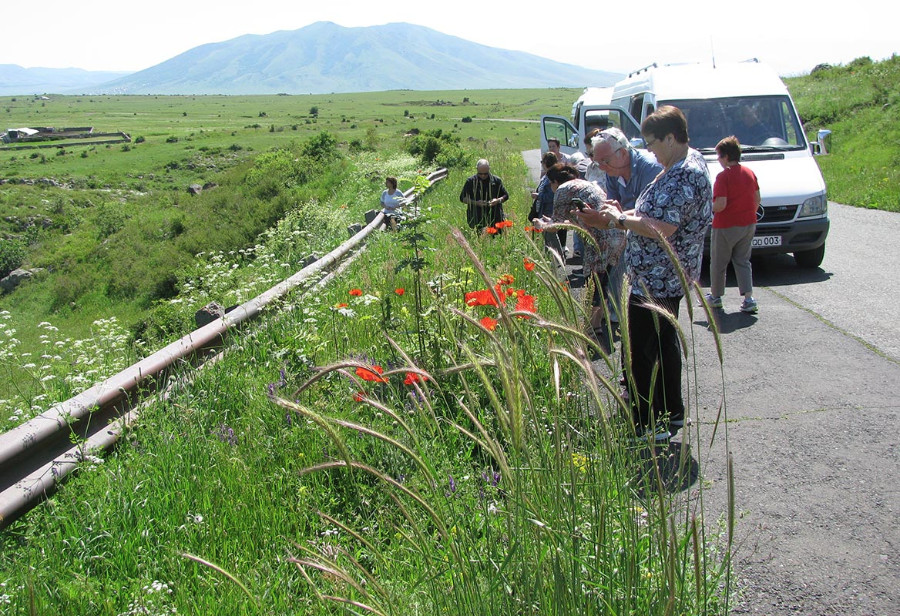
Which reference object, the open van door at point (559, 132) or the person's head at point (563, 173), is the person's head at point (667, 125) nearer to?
the person's head at point (563, 173)

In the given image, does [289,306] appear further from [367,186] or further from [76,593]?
[367,186]

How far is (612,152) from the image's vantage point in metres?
6.23

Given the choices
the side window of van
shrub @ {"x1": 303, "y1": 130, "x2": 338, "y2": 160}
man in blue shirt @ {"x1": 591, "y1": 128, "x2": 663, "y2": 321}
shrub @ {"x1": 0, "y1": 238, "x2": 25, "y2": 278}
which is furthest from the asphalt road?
shrub @ {"x1": 0, "y1": 238, "x2": 25, "y2": 278}

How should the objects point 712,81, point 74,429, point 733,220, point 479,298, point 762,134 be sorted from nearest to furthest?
point 74,429 < point 479,298 < point 733,220 < point 762,134 < point 712,81

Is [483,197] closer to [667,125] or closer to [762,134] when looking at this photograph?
[762,134]

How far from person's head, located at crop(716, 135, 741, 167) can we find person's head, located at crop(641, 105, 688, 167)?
4.07m

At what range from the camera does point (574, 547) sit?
2.04 meters

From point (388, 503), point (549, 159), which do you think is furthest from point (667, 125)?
point (549, 159)

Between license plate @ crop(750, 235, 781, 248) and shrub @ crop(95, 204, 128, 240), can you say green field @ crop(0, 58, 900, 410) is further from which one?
license plate @ crop(750, 235, 781, 248)

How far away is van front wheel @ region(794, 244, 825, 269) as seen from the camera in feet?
35.0

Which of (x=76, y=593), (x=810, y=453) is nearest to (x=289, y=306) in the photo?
(x=76, y=593)

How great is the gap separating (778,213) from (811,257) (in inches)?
38.7

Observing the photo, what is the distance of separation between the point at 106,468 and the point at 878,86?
106 ft

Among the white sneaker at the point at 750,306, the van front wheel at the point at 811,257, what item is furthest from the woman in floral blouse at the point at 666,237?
the van front wheel at the point at 811,257
